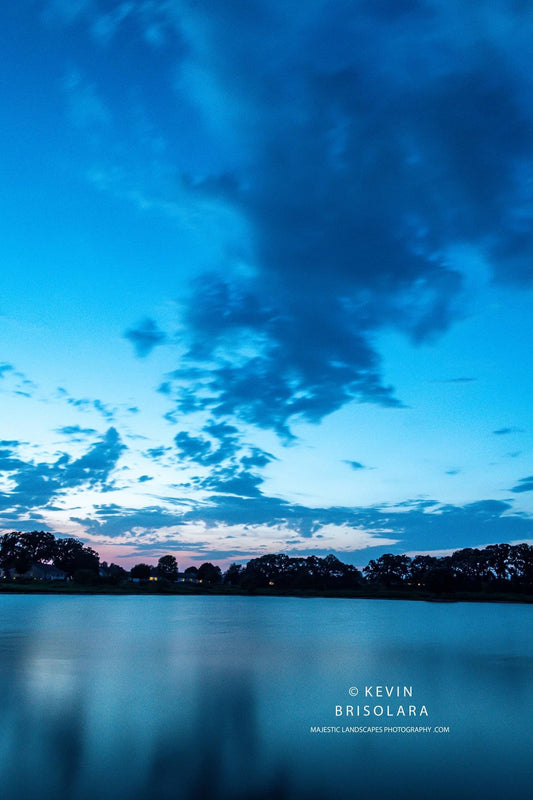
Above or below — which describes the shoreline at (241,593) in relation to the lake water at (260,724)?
above

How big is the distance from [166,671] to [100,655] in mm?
7996

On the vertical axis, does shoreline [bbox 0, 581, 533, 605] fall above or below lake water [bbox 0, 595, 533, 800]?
above

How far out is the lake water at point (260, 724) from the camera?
13766 mm

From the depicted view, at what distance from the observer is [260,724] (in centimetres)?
2003

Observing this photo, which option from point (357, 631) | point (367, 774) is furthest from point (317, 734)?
point (357, 631)

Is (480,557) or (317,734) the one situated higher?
(480,557)

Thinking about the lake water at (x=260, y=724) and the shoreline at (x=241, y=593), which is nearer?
the lake water at (x=260, y=724)

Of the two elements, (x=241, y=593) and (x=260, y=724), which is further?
(x=241, y=593)

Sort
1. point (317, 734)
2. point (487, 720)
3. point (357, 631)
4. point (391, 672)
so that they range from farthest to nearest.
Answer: point (357, 631)
point (391, 672)
point (487, 720)
point (317, 734)

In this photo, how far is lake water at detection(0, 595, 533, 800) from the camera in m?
13.8

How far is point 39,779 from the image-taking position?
1361 cm

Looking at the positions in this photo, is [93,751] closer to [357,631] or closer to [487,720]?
[487,720]

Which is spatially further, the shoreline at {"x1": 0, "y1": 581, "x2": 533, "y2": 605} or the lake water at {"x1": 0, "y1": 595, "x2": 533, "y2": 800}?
the shoreline at {"x1": 0, "y1": 581, "x2": 533, "y2": 605}

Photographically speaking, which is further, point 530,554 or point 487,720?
point 530,554
